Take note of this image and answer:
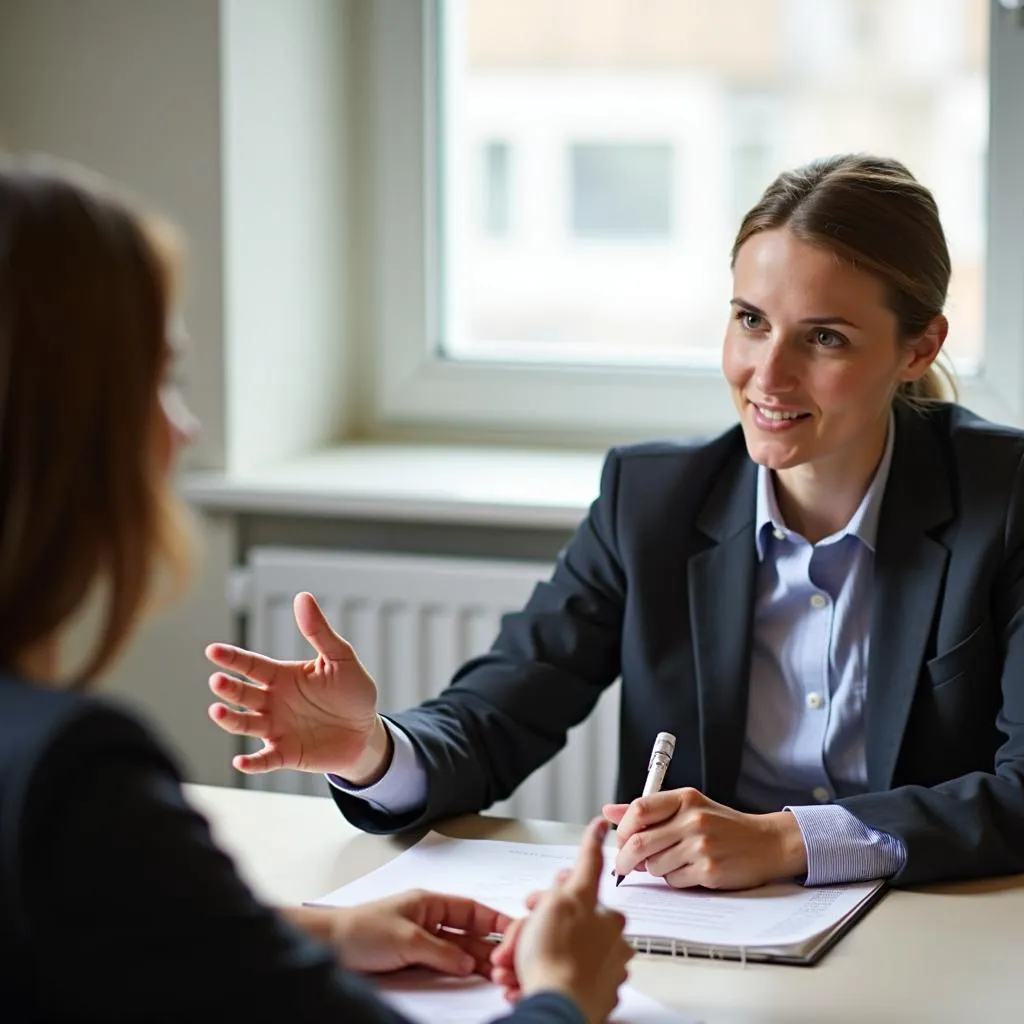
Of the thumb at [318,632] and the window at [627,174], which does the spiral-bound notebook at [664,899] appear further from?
the window at [627,174]

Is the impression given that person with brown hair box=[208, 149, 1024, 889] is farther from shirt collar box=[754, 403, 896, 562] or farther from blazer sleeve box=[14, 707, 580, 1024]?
blazer sleeve box=[14, 707, 580, 1024]

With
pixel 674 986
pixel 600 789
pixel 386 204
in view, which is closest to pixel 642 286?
pixel 386 204

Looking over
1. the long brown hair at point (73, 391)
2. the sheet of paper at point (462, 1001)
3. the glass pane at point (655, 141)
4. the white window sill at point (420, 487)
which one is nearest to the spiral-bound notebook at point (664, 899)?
the sheet of paper at point (462, 1001)

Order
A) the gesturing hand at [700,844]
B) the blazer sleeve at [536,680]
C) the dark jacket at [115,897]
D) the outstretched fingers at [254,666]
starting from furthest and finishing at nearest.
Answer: the blazer sleeve at [536,680]
the outstretched fingers at [254,666]
the gesturing hand at [700,844]
the dark jacket at [115,897]

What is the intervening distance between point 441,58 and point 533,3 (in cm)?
17

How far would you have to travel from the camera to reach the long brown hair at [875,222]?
5.55ft

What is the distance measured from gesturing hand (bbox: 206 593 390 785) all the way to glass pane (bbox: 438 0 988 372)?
127 cm

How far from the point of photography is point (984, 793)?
1539 millimetres

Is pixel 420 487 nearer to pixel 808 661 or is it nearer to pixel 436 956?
pixel 808 661

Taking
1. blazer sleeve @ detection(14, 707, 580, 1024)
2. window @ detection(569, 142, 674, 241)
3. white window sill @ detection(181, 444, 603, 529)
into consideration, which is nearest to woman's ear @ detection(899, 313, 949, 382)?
white window sill @ detection(181, 444, 603, 529)

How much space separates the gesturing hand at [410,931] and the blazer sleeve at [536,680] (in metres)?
0.33

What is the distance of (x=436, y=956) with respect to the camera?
1.23 meters

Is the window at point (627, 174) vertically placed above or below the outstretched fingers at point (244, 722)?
above

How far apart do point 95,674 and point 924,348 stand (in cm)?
110
